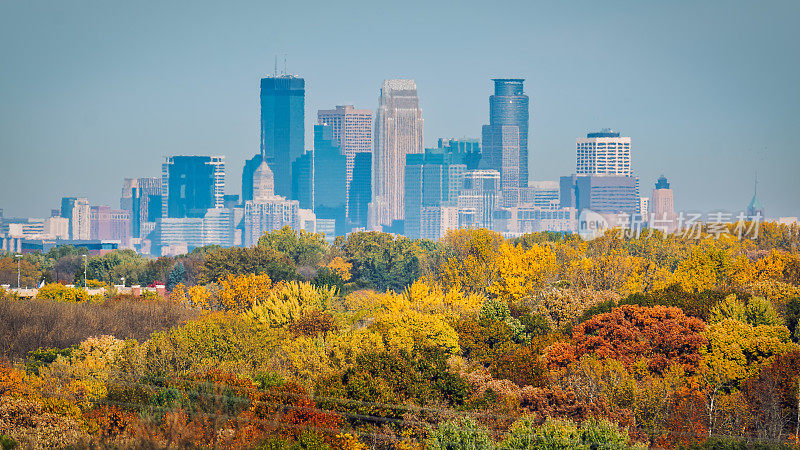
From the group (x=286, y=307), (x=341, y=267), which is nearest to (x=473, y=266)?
(x=286, y=307)

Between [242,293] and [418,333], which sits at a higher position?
[418,333]

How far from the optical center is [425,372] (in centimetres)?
5197

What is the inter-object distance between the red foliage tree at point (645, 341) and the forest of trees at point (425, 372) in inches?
4.1

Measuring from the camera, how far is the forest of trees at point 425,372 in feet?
142

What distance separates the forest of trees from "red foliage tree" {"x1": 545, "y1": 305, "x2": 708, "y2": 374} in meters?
0.10

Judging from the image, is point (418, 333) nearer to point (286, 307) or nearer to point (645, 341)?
point (645, 341)

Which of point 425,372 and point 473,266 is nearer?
point 425,372

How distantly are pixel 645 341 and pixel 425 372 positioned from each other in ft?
42.7

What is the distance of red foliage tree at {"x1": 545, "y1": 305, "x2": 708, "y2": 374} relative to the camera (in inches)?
2253

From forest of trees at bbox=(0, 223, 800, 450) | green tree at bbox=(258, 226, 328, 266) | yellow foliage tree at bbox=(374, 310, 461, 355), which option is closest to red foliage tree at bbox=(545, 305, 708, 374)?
forest of trees at bbox=(0, 223, 800, 450)

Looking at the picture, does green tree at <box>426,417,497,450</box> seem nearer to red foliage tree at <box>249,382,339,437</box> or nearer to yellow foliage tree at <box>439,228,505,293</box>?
red foliage tree at <box>249,382,339,437</box>

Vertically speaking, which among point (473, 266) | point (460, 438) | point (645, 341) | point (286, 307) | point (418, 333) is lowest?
point (460, 438)

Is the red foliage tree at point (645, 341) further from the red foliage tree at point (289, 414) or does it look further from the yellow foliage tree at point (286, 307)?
the yellow foliage tree at point (286, 307)

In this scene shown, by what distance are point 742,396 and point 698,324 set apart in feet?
31.5
